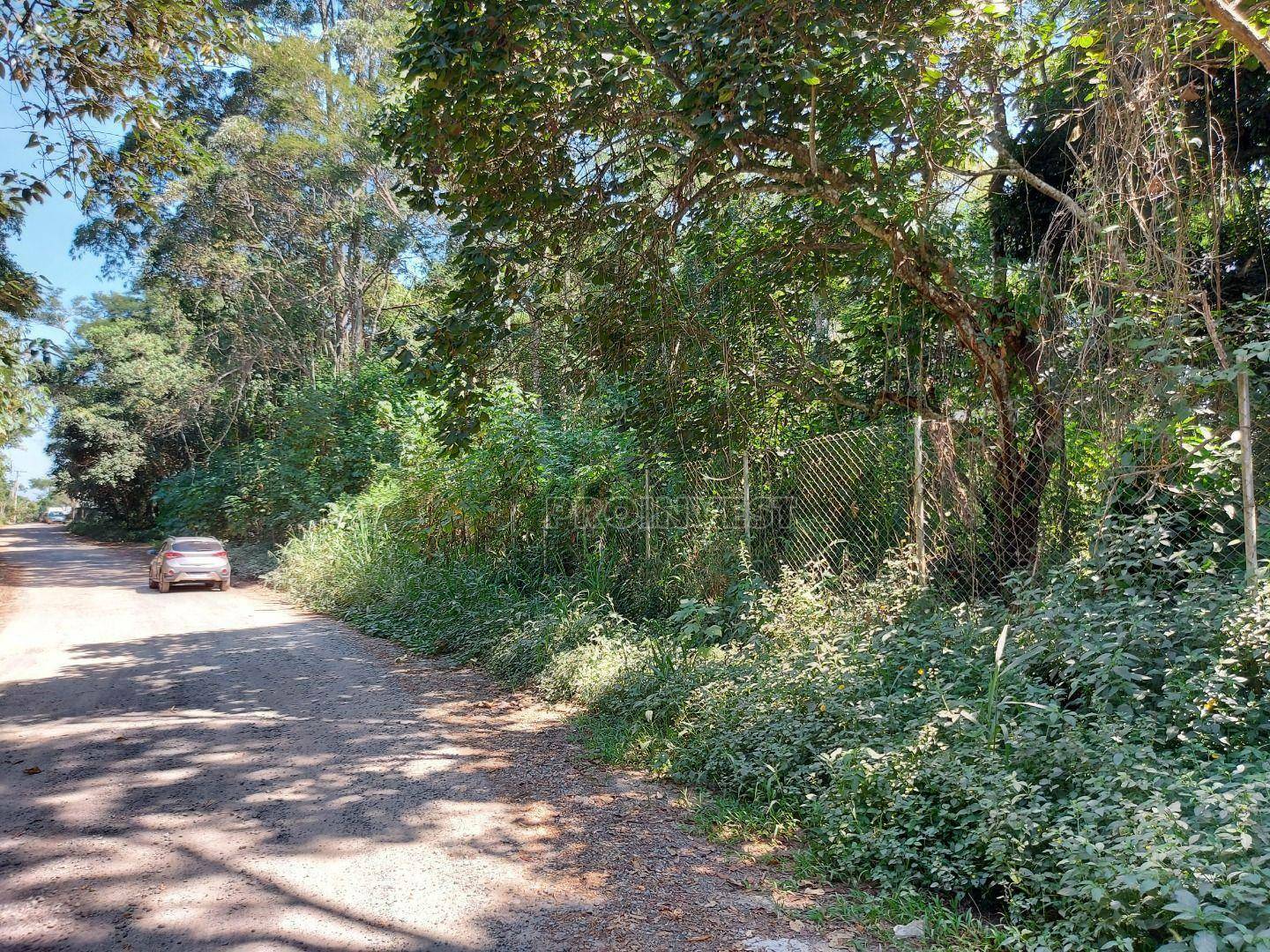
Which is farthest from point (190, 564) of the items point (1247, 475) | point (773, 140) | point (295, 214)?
point (1247, 475)

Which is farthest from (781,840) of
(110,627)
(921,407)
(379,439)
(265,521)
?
(265,521)

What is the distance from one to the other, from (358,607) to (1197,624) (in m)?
12.0

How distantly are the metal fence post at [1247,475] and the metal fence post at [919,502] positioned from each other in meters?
2.19

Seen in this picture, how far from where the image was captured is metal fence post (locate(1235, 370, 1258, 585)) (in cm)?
426

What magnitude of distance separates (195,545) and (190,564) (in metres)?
0.56

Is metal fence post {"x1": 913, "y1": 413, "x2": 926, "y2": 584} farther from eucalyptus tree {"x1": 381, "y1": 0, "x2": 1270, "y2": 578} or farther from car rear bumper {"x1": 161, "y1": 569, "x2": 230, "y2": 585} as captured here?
car rear bumper {"x1": 161, "y1": 569, "x2": 230, "y2": 585}

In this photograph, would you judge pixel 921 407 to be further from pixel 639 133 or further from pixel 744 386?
pixel 639 133

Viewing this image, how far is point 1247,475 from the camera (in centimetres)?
434

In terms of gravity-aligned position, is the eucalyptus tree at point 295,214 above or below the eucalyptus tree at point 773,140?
above

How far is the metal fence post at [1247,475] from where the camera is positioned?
14.0ft

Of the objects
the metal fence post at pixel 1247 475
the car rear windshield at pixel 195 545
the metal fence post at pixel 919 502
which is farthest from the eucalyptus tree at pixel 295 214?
the metal fence post at pixel 1247 475

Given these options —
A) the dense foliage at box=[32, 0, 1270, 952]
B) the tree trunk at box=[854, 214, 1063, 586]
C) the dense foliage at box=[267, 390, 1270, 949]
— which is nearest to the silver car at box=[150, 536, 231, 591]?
the dense foliage at box=[32, 0, 1270, 952]

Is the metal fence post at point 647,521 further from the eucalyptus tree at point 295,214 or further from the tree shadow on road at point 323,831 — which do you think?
the eucalyptus tree at point 295,214

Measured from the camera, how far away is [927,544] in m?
6.48
